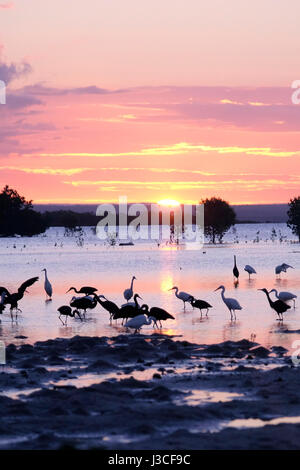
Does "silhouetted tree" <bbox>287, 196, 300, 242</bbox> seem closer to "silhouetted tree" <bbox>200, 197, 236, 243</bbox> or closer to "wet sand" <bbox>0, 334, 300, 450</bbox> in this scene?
"silhouetted tree" <bbox>200, 197, 236, 243</bbox>

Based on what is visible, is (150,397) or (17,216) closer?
(150,397)

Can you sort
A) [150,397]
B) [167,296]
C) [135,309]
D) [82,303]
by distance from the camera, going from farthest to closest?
[167,296] < [82,303] < [135,309] < [150,397]

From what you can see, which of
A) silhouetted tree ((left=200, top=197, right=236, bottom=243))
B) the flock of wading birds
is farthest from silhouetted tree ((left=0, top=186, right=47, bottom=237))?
the flock of wading birds

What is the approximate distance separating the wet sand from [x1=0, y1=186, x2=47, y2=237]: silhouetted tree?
99858mm

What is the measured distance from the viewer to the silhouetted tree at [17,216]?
115250mm

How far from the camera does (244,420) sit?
10680 millimetres

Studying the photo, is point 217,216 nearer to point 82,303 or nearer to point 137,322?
point 82,303

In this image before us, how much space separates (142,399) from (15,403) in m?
1.76

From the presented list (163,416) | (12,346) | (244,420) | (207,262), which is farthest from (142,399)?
(207,262)

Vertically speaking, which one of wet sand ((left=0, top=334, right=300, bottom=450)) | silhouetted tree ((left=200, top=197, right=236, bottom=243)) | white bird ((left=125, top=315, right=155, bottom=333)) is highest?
silhouetted tree ((left=200, top=197, right=236, bottom=243))

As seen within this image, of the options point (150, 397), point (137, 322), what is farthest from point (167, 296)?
point (150, 397)

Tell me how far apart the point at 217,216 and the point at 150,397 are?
85.7 m

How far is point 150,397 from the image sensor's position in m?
12.1

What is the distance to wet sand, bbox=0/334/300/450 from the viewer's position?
9.91 metres
